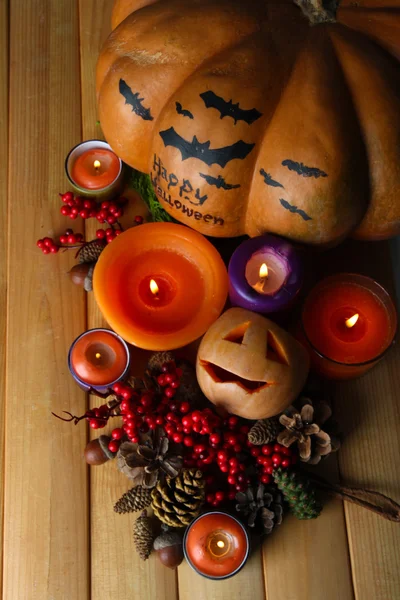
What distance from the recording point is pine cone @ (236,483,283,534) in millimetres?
710

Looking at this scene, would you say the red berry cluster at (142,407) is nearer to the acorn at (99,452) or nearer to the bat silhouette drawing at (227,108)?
the acorn at (99,452)

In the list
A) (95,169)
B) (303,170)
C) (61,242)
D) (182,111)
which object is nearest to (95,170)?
(95,169)

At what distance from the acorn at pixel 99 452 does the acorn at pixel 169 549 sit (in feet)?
0.39

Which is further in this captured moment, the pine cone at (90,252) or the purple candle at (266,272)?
→ the pine cone at (90,252)

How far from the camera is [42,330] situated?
0.82 metres

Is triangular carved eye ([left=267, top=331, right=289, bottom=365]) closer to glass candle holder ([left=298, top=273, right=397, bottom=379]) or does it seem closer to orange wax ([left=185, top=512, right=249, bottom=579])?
glass candle holder ([left=298, top=273, right=397, bottom=379])

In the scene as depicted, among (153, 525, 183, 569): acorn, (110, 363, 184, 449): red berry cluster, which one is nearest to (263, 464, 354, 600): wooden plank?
(153, 525, 183, 569): acorn

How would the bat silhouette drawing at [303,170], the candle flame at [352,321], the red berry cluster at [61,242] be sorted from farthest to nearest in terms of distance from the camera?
the red berry cluster at [61,242] → the candle flame at [352,321] → the bat silhouette drawing at [303,170]

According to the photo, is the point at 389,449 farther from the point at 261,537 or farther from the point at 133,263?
the point at 133,263

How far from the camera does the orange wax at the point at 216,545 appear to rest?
0.69 meters

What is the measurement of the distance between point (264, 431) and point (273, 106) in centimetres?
38

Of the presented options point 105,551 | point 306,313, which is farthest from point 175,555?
point 306,313

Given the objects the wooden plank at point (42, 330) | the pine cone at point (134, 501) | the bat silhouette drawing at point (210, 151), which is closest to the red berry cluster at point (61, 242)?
the wooden plank at point (42, 330)

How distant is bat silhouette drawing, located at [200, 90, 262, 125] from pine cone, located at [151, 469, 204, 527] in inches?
16.5
